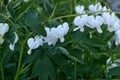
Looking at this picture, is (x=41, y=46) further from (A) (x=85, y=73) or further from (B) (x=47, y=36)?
(A) (x=85, y=73)

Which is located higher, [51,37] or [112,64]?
[51,37]

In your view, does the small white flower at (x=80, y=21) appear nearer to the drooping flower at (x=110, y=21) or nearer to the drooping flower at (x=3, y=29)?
the drooping flower at (x=110, y=21)

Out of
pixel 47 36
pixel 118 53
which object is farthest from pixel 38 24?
pixel 118 53

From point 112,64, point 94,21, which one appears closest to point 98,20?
point 94,21

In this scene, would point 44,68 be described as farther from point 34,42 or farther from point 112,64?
point 112,64

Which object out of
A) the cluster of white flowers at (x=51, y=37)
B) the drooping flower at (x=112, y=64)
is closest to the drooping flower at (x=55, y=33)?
the cluster of white flowers at (x=51, y=37)

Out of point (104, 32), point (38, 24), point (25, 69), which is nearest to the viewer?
point (38, 24)
